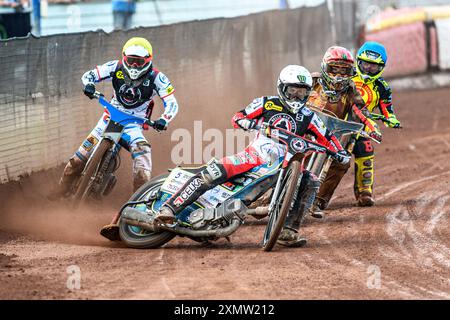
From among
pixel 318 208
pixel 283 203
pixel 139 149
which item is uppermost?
pixel 139 149

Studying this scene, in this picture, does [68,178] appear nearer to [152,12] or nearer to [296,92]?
[296,92]

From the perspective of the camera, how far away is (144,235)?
10438 mm

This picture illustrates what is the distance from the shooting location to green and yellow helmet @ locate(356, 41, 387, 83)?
527 inches

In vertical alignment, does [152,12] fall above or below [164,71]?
above

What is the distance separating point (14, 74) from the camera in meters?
13.6

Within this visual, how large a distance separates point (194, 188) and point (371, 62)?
14.2ft

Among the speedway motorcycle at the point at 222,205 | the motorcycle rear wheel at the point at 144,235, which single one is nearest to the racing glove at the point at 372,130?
the speedway motorcycle at the point at 222,205

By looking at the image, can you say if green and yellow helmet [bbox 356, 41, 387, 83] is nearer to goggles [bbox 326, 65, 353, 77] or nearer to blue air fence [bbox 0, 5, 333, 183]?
goggles [bbox 326, 65, 353, 77]

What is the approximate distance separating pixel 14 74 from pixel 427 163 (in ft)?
23.4

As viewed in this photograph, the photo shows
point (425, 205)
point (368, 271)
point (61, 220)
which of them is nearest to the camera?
point (368, 271)

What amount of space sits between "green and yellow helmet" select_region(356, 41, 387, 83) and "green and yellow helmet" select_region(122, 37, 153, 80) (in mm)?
3129

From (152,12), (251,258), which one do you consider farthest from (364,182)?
(152,12)
